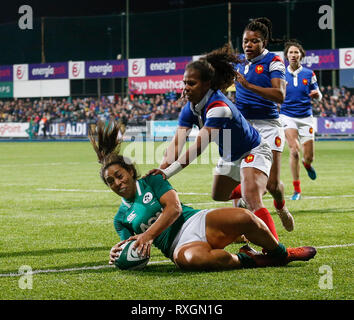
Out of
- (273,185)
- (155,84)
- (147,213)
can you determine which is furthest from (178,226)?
(155,84)

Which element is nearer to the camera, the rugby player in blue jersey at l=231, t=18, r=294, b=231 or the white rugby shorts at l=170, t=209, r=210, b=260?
the white rugby shorts at l=170, t=209, r=210, b=260

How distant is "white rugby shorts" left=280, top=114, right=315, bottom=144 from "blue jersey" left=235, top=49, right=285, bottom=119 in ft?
15.6

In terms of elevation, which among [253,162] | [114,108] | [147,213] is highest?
[114,108]

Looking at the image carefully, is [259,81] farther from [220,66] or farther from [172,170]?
[172,170]

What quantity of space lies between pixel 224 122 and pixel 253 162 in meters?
0.77

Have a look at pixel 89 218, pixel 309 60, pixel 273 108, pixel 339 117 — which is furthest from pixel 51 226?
pixel 309 60

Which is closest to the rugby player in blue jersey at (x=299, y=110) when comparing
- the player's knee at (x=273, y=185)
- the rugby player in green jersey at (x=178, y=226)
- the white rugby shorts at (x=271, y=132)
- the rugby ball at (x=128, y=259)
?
the white rugby shorts at (x=271, y=132)

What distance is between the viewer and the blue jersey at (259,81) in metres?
7.63

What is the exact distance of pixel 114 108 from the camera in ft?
164

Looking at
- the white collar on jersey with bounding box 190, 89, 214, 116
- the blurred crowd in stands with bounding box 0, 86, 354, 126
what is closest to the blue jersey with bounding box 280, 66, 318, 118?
the white collar on jersey with bounding box 190, 89, 214, 116

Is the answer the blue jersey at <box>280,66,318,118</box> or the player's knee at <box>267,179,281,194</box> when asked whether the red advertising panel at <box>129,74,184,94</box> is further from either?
the player's knee at <box>267,179,281,194</box>

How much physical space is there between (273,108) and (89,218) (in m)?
3.21

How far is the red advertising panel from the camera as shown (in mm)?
49509

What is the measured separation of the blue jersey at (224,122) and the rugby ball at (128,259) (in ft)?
3.99
